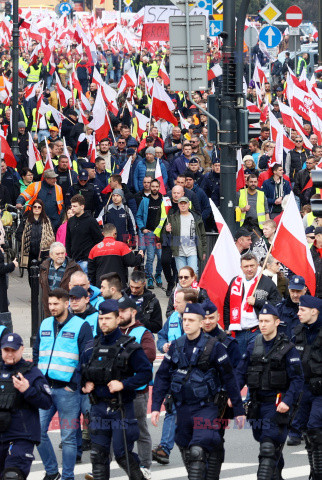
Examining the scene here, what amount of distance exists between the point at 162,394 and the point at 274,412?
926 millimetres

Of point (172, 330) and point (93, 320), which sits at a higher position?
point (93, 320)

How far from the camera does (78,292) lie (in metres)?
11.8

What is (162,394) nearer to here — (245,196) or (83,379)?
(83,379)

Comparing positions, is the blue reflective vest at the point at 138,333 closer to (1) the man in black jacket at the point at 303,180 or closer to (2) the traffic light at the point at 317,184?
(2) the traffic light at the point at 317,184

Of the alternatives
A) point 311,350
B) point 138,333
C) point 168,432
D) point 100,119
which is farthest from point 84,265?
point 100,119

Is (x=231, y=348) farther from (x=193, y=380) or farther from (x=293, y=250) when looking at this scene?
(x=293, y=250)

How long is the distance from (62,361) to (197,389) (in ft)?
4.95

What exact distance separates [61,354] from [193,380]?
4.81 ft

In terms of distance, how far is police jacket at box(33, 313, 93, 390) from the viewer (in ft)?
36.9

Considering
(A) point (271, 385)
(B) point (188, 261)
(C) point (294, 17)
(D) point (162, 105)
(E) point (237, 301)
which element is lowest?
(B) point (188, 261)

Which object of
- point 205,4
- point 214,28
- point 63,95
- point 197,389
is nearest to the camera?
point 197,389

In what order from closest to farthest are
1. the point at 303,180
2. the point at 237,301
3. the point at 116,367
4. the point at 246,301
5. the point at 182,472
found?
1. the point at 116,367
2. the point at 182,472
3. the point at 246,301
4. the point at 237,301
5. the point at 303,180

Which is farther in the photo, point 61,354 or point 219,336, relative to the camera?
point 61,354

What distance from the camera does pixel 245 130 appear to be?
16375mm
